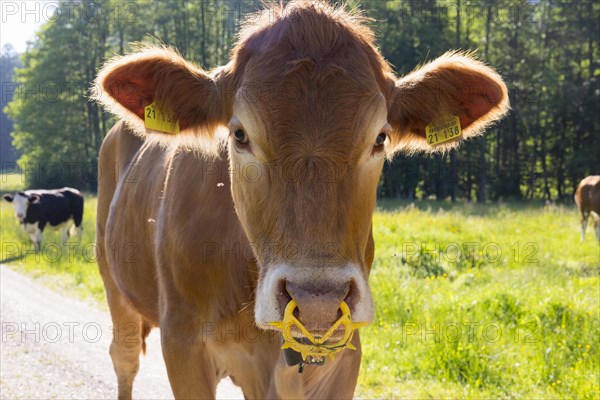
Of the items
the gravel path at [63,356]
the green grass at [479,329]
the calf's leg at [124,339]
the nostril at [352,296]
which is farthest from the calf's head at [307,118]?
the gravel path at [63,356]

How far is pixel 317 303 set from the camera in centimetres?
193

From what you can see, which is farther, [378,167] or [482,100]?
[482,100]

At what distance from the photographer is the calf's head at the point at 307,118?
2062 millimetres

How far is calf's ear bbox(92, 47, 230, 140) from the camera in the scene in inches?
110

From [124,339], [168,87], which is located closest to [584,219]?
[124,339]

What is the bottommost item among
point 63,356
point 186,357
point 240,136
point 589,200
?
point 63,356

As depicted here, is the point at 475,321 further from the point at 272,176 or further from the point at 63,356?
the point at 272,176

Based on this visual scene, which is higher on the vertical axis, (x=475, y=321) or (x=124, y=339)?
(x=124, y=339)

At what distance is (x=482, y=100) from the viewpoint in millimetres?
3045

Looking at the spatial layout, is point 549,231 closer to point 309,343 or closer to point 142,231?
point 142,231

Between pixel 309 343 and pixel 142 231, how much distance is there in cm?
203

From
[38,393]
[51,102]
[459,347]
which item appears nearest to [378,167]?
[459,347]

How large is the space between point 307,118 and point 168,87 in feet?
2.95

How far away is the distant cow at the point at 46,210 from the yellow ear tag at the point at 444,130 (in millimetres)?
14829
